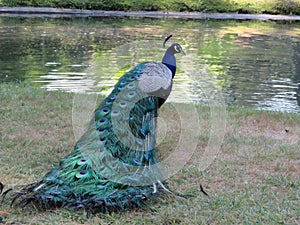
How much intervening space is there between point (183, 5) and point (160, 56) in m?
14.0

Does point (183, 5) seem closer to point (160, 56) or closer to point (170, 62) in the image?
point (160, 56)

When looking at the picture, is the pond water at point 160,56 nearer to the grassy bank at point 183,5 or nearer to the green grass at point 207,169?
the green grass at point 207,169

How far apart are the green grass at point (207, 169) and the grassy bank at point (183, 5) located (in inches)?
732

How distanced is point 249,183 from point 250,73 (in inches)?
298

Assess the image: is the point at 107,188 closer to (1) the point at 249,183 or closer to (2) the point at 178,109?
(1) the point at 249,183

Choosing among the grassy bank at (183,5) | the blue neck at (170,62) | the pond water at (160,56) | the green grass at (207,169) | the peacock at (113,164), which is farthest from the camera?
the grassy bank at (183,5)

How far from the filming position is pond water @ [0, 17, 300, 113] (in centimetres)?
953

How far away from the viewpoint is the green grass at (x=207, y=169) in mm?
3416

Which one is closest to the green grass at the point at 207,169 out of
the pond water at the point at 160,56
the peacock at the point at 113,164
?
the peacock at the point at 113,164

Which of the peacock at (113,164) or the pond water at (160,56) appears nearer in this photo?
the peacock at (113,164)

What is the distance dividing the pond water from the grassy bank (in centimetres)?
331

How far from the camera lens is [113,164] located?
138 inches

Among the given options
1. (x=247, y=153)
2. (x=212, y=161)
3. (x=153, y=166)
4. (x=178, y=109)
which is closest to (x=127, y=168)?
(x=153, y=166)

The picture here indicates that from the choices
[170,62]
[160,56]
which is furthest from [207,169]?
[160,56]
